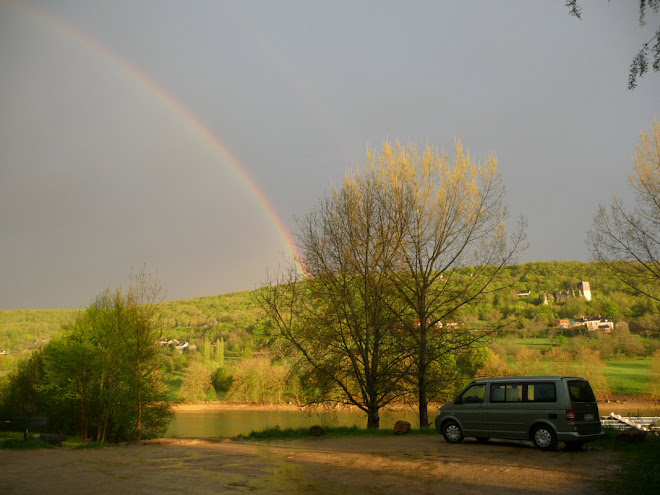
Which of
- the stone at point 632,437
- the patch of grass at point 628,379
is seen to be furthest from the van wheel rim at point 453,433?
the patch of grass at point 628,379

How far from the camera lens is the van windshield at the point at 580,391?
1216 centimetres

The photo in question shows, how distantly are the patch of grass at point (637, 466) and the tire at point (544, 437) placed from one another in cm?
149

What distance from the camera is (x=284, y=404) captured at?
3327 inches

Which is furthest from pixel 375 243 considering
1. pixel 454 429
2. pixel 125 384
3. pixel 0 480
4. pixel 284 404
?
pixel 284 404

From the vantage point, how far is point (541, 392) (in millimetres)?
12492

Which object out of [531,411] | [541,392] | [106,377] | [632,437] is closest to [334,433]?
[531,411]

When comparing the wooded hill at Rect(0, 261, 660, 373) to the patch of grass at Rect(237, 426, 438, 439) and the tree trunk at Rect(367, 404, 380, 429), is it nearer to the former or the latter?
the patch of grass at Rect(237, 426, 438, 439)

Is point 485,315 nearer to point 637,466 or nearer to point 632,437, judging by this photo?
point 632,437

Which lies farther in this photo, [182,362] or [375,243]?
[182,362]

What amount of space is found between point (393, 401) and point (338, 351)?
11.7ft

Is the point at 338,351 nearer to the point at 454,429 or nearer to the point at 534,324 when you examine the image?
the point at 454,429

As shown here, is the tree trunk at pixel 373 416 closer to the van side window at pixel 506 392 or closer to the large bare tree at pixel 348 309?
the large bare tree at pixel 348 309

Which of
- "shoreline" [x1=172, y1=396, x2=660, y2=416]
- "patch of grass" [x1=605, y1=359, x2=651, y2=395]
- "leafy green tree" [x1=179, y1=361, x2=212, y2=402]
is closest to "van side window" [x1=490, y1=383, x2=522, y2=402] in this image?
"shoreline" [x1=172, y1=396, x2=660, y2=416]

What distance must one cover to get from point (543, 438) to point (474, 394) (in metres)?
2.26
